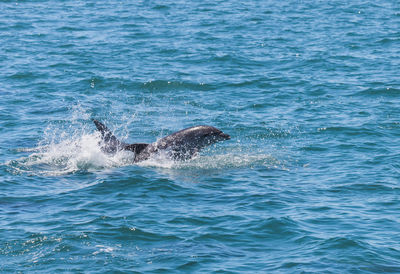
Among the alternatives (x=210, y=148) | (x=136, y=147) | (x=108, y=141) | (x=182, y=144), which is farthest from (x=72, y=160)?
(x=210, y=148)

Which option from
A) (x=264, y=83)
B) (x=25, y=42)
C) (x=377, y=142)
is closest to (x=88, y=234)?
(x=377, y=142)

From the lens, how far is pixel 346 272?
14.0 meters

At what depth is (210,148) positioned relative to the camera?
23516 millimetres

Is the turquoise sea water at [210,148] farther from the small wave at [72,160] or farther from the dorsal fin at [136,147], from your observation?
the dorsal fin at [136,147]

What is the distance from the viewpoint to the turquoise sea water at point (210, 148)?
50.1ft

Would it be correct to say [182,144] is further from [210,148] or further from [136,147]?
[210,148]

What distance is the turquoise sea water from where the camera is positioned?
15258 mm

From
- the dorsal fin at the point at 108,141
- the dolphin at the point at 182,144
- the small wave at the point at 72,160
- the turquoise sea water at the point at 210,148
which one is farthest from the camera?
the dorsal fin at the point at 108,141

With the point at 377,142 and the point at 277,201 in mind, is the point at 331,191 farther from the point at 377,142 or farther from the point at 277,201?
the point at 377,142

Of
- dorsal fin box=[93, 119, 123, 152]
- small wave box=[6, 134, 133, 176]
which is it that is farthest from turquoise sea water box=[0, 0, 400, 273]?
dorsal fin box=[93, 119, 123, 152]

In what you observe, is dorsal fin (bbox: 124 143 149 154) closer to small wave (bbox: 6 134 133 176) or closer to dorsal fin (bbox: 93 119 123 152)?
small wave (bbox: 6 134 133 176)

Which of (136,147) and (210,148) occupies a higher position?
(136,147)

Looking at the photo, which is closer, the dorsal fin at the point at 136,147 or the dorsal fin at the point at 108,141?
the dorsal fin at the point at 136,147

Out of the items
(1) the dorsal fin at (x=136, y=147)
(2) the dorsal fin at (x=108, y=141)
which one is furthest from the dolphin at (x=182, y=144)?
(2) the dorsal fin at (x=108, y=141)
